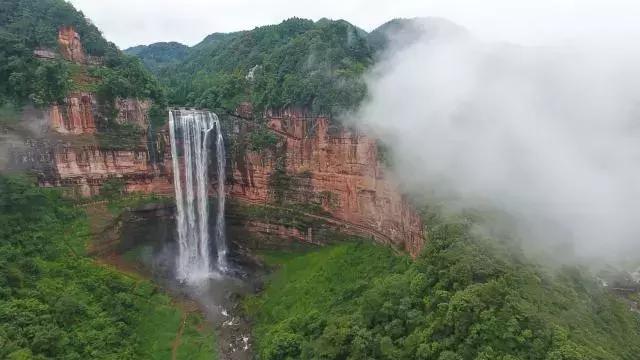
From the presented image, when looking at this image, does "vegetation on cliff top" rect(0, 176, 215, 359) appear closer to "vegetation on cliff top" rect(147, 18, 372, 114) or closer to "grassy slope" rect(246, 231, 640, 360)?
"grassy slope" rect(246, 231, 640, 360)

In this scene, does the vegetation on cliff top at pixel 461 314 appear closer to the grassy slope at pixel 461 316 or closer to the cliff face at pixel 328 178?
the grassy slope at pixel 461 316

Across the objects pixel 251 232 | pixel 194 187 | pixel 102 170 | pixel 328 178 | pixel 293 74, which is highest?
pixel 293 74

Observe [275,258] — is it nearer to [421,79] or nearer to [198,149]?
[198,149]

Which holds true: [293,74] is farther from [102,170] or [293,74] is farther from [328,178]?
[102,170]

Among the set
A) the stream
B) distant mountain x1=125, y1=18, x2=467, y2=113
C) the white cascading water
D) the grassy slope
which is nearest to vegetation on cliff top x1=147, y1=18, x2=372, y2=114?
distant mountain x1=125, y1=18, x2=467, y2=113

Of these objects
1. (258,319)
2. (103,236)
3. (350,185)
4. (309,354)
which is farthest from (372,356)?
(103,236)

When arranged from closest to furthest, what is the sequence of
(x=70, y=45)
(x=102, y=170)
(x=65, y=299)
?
(x=65, y=299) → (x=102, y=170) → (x=70, y=45)

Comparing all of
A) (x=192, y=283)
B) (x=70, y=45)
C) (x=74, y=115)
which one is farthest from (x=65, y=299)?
(x=70, y=45)
